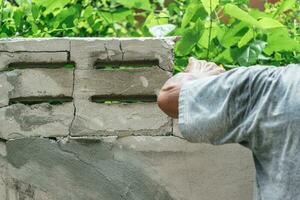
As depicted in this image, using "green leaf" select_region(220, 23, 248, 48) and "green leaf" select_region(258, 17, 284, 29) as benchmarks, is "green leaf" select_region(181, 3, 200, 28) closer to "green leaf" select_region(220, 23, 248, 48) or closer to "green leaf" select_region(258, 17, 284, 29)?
"green leaf" select_region(220, 23, 248, 48)

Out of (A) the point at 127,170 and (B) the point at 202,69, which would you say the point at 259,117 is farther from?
(A) the point at 127,170

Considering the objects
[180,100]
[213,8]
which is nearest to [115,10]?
[213,8]

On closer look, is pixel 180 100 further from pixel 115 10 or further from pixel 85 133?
pixel 115 10

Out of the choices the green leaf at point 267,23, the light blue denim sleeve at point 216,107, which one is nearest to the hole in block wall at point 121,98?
the green leaf at point 267,23

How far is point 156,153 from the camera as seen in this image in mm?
2582

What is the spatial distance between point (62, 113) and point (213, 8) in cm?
65

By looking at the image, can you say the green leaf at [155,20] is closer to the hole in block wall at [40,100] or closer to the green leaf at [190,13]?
the green leaf at [190,13]

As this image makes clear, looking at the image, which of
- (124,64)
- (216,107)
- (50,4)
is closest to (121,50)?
(124,64)

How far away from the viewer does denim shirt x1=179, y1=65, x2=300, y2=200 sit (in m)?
1.72

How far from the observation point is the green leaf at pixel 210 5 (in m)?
2.65

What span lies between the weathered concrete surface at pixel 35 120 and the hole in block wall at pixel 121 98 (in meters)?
0.10

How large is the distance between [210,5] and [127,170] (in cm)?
65

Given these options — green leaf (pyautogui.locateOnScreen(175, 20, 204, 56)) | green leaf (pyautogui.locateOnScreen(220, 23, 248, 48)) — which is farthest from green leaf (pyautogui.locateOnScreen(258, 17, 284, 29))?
green leaf (pyautogui.locateOnScreen(175, 20, 204, 56))

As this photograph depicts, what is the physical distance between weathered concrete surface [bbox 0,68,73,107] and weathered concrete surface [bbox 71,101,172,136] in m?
0.08
